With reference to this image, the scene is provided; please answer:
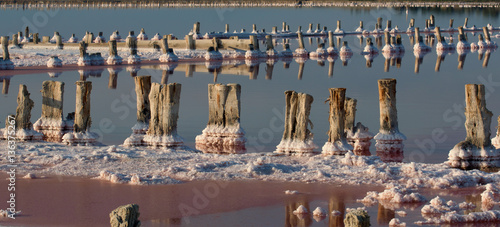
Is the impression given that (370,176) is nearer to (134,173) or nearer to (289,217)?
(289,217)

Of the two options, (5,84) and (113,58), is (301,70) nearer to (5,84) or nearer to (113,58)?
(113,58)

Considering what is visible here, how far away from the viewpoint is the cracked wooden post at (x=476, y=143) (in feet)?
58.0

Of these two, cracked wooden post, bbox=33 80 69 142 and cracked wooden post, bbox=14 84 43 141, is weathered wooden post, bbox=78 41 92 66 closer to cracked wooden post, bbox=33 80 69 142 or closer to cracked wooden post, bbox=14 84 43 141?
cracked wooden post, bbox=33 80 69 142

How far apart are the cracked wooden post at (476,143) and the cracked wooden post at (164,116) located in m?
5.33

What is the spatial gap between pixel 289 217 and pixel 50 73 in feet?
81.6

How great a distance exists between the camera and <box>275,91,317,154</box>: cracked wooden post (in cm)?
1862

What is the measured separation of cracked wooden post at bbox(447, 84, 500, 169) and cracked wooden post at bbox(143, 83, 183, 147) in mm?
5329

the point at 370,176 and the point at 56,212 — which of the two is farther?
the point at 370,176

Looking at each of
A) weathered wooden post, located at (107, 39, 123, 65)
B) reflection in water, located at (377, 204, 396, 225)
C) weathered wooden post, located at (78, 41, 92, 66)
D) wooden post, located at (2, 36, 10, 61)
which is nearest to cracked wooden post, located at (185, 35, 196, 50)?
weathered wooden post, located at (107, 39, 123, 65)

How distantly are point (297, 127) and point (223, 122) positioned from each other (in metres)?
2.22

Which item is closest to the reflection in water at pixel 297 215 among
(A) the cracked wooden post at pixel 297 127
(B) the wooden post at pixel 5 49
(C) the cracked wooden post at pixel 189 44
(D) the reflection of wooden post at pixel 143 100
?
(A) the cracked wooden post at pixel 297 127

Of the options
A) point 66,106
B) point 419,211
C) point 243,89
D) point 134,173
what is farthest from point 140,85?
point 243,89

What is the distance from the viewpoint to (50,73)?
37.4 m

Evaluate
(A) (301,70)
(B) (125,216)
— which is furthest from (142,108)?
(A) (301,70)
